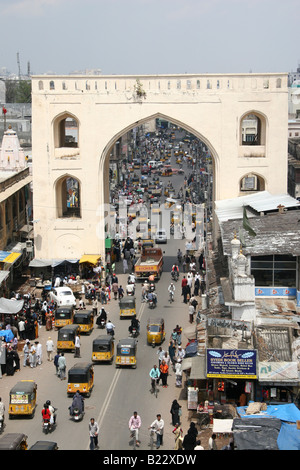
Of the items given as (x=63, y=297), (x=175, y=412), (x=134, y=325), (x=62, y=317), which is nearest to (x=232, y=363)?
(x=175, y=412)

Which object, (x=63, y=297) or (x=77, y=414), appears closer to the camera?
(x=77, y=414)

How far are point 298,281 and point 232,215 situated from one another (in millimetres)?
8208

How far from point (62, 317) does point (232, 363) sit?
Answer: 10674 mm

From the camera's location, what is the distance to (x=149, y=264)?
114ft

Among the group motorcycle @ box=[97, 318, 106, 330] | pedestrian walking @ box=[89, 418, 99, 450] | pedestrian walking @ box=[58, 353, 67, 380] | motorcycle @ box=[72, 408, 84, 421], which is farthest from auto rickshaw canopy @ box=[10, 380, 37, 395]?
motorcycle @ box=[97, 318, 106, 330]

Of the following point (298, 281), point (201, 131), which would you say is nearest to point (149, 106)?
point (201, 131)

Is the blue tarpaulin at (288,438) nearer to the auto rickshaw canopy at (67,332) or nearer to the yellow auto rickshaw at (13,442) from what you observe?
the yellow auto rickshaw at (13,442)

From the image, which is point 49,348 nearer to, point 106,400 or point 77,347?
point 77,347

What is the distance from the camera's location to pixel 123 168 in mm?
77562

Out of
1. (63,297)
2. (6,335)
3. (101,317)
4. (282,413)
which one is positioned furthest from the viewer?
(63,297)

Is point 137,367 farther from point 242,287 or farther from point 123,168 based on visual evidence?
point 123,168

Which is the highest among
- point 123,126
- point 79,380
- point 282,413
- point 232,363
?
point 123,126

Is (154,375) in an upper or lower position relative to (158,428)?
upper

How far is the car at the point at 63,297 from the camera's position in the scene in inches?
1149
